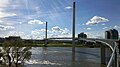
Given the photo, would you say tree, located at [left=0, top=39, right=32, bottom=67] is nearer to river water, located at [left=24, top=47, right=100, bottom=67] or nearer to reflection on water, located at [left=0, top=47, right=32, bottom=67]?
reflection on water, located at [left=0, top=47, right=32, bottom=67]

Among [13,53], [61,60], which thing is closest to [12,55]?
[13,53]

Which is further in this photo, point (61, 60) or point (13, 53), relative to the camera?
point (61, 60)

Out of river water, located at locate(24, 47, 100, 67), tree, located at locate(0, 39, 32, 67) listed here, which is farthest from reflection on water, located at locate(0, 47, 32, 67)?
river water, located at locate(24, 47, 100, 67)

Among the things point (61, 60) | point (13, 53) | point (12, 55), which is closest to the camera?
point (12, 55)

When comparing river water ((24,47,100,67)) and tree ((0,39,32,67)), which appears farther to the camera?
river water ((24,47,100,67))

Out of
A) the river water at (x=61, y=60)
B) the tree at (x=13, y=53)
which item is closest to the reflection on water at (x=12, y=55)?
the tree at (x=13, y=53)

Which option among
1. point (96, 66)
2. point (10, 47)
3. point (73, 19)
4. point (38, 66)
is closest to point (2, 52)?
point (10, 47)

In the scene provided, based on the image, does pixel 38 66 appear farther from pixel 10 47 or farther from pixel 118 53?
pixel 118 53

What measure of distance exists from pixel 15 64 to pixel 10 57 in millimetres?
1133

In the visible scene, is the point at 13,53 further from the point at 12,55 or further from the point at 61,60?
the point at 61,60

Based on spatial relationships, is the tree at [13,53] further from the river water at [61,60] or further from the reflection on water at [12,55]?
the river water at [61,60]

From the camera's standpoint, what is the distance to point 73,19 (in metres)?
63.5

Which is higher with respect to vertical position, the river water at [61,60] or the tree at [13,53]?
the tree at [13,53]

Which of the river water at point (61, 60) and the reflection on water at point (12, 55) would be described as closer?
the reflection on water at point (12, 55)
